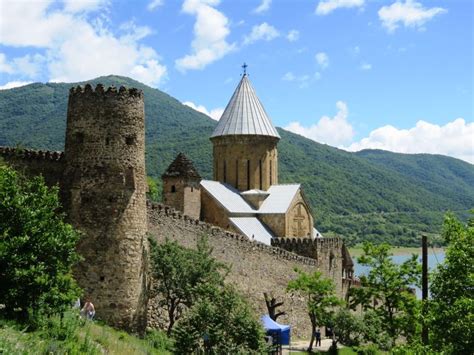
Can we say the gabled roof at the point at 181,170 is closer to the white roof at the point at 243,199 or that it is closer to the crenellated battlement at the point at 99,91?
the white roof at the point at 243,199

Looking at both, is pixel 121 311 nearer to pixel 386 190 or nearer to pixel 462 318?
pixel 462 318

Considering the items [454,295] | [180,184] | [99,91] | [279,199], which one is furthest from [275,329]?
[279,199]

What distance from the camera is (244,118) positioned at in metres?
34.7

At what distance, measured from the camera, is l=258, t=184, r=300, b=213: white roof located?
3275 centimetres

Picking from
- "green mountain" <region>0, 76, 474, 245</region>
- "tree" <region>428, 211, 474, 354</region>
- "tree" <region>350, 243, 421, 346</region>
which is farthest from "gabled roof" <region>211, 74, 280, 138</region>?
"green mountain" <region>0, 76, 474, 245</region>

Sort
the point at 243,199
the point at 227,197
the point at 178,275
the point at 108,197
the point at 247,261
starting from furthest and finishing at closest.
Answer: the point at 243,199 < the point at 227,197 < the point at 247,261 < the point at 178,275 < the point at 108,197

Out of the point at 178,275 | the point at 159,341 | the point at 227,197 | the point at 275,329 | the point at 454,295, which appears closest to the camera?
the point at 454,295

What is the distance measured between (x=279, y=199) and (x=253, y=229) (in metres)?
3.38

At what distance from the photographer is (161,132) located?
12675 cm

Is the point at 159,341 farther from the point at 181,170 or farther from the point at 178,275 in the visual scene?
the point at 181,170

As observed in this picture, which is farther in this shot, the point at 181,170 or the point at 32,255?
the point at 181,170

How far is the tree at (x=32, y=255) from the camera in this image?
12.0 m

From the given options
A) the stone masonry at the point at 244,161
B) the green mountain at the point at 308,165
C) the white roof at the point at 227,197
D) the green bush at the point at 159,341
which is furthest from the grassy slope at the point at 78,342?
the green mountain at the point at 308,165

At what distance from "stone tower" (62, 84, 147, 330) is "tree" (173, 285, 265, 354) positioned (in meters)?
1.38
